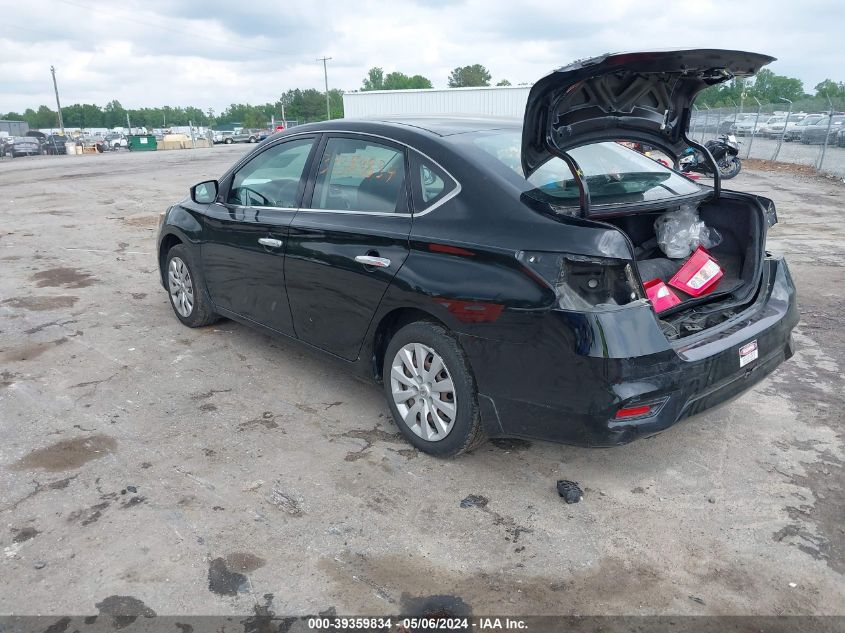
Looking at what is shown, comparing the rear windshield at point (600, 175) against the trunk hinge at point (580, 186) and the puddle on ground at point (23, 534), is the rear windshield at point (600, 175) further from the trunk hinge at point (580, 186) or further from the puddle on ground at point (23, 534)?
the puddle on ground at point (23, 534)

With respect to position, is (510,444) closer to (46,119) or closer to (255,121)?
(255,121)

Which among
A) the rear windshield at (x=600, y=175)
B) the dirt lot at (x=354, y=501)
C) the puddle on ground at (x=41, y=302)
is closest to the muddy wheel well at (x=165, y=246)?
the dirt lot at (x=354, y=501)

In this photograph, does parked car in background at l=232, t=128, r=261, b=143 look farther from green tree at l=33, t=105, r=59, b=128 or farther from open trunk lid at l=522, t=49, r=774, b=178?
green tree at l=33, t=105, r=59, b=128

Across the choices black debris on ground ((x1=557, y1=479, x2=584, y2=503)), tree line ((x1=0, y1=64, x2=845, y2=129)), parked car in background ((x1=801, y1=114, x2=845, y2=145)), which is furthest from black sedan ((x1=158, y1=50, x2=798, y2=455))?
tree line ((x1=0, y1=64, x2=845, y2=129))

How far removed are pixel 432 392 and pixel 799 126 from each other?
36209 millimetres

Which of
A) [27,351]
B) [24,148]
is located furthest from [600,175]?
[24,148]

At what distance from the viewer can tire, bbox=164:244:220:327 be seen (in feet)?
17.3

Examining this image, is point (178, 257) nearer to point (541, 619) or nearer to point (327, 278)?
point (327, 278)

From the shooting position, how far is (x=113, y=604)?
8.30ft

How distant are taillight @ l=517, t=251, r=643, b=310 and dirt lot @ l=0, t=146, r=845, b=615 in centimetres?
100

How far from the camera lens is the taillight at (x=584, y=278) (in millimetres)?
2840

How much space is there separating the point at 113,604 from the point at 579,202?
2.63 m

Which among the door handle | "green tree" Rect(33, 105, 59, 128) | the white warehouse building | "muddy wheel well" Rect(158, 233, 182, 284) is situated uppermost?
"green tree" Rect(33, 105, 59, 128)

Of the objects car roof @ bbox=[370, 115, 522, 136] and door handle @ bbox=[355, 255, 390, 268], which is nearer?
door handle @ bbox=[355, 255, 390, 268]
